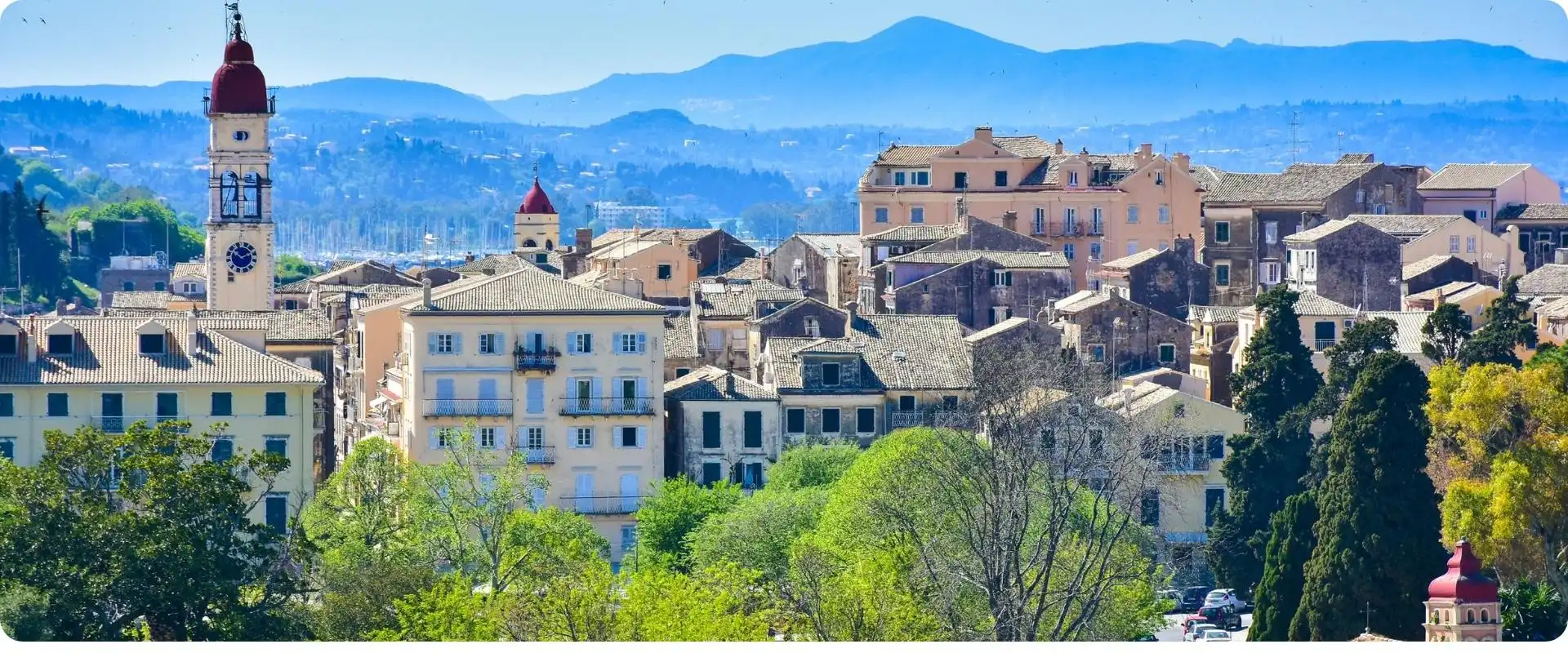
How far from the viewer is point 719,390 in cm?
7319

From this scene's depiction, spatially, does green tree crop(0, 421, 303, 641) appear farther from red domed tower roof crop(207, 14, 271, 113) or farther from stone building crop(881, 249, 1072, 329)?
red domed tower roof crop(207, 14, 271, 113)

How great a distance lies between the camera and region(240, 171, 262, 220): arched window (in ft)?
343

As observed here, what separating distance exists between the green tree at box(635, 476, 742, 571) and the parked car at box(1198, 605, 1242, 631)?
937cm

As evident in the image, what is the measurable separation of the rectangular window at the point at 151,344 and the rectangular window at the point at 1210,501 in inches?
850

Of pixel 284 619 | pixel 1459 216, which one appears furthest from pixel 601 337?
pixel 1459 216

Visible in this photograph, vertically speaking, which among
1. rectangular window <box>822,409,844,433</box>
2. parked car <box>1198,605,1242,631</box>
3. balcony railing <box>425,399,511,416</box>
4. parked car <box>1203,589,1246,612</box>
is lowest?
parked car <box>1198,605,1242,631</box>

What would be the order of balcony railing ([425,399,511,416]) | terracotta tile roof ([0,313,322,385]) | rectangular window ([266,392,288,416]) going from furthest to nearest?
balcony railing ([425,399,511,416]) < rectangular window ([266,392,288,416]) < terracotta tile roof ([0,313,322,385])

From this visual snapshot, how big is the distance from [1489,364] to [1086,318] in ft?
75.8

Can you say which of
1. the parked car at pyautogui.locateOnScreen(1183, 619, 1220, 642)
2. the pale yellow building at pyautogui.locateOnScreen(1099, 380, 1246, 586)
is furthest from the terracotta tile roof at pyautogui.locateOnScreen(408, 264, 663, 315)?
the parked car at pyautogui.locateOnScreen(1183, 619, 1220, 642)

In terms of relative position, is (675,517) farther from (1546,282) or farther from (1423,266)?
(1423,266)

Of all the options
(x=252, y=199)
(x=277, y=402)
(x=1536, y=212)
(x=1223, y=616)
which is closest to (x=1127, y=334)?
(x=1223, y=616)

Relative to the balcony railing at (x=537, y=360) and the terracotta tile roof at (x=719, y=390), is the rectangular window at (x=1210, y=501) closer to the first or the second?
the terracotta tile roof at (x=719, y=390)

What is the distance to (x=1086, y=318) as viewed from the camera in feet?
283

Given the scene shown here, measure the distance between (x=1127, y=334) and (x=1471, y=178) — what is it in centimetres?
2805
